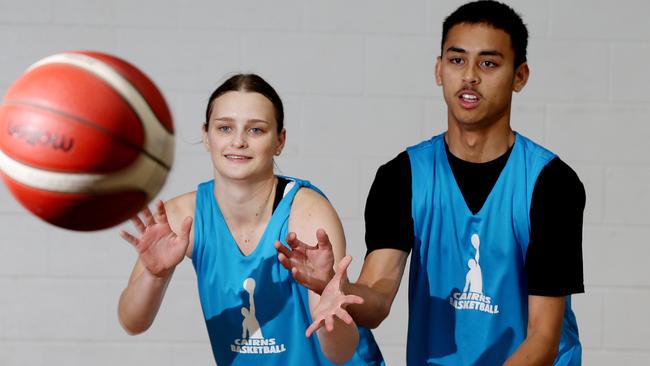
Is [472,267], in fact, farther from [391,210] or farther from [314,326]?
[314,326]

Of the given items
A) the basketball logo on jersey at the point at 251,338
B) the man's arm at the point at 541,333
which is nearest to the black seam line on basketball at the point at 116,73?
the basketball logo on jersey at the point at 251,338

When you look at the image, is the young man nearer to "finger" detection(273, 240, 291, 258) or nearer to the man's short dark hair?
the man's short dark hair

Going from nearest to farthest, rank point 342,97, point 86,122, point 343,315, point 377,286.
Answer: point 86,122
point 343,315
point 377,286
point 342,97

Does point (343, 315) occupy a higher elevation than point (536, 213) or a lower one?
lower

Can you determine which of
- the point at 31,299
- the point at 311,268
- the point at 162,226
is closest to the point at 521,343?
the point at 311,268

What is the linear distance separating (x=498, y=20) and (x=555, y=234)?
0.53 metres

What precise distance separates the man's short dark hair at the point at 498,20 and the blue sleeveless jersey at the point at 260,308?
25.5 inches

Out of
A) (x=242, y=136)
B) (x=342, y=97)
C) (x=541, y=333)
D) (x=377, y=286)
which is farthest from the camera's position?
(x=342, y=97)

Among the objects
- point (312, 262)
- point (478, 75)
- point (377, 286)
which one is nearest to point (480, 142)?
point (478, 75)

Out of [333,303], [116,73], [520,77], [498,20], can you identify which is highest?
[498,20]

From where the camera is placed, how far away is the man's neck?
7.64ft

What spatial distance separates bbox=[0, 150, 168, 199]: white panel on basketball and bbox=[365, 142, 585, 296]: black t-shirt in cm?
69

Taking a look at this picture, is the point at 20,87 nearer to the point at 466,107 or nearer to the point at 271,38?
the point at 466,107

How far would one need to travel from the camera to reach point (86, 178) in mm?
1796
